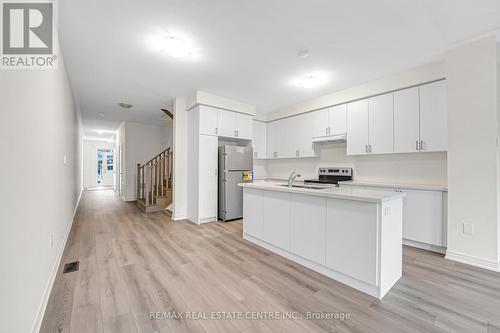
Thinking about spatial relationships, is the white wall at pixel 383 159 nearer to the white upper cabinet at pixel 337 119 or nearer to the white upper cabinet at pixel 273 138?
the white upper cabinet at pixel 337 119

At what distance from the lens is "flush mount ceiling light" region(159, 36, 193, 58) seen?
2454 millimetres

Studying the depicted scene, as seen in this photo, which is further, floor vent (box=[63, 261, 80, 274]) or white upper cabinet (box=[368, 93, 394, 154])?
white upper cabinet (box=[368, 93, 394, 154])

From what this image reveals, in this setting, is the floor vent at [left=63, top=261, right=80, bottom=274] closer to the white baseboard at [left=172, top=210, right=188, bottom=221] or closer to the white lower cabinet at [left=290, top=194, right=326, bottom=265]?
the white baseboard at [left=172, top=210, right=188, bottom=221]

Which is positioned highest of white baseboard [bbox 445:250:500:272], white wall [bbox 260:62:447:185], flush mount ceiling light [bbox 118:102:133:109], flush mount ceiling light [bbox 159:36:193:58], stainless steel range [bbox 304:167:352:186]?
flush mount ceiling light [bbox 118:102:133:109]

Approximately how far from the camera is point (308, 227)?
2381 millimetres

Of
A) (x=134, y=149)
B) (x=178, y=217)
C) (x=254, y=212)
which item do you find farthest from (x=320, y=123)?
(x=134, y=149)

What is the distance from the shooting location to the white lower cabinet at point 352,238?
1869 mm

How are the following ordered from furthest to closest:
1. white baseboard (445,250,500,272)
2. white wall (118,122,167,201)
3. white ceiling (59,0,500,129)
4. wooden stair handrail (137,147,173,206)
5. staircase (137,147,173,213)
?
white wall (118,122,167,201), wooden stair handrail (137,147,173,206), staircase (137,147,173,213), white baseboard (445,250,500,272), white ceiling (59,0,500,129)

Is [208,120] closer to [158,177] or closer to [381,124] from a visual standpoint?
[158,177]

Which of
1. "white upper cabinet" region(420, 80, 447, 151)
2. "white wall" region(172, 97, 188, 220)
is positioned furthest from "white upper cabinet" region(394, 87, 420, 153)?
"white wall" region(172, 97, 188, 220)

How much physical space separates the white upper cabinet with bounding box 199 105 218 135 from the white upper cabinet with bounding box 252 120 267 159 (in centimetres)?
146

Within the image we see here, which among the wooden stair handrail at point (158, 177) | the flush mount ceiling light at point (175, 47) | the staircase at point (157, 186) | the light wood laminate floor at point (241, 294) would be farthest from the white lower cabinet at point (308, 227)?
the wooden stair handrail at point (158, 177)

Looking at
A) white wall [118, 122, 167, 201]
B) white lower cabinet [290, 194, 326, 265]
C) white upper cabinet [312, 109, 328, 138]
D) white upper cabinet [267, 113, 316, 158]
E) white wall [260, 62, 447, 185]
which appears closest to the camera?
white lower cabinet [290, 194, 326, 265]

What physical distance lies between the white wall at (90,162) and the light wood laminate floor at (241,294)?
32.4ft
